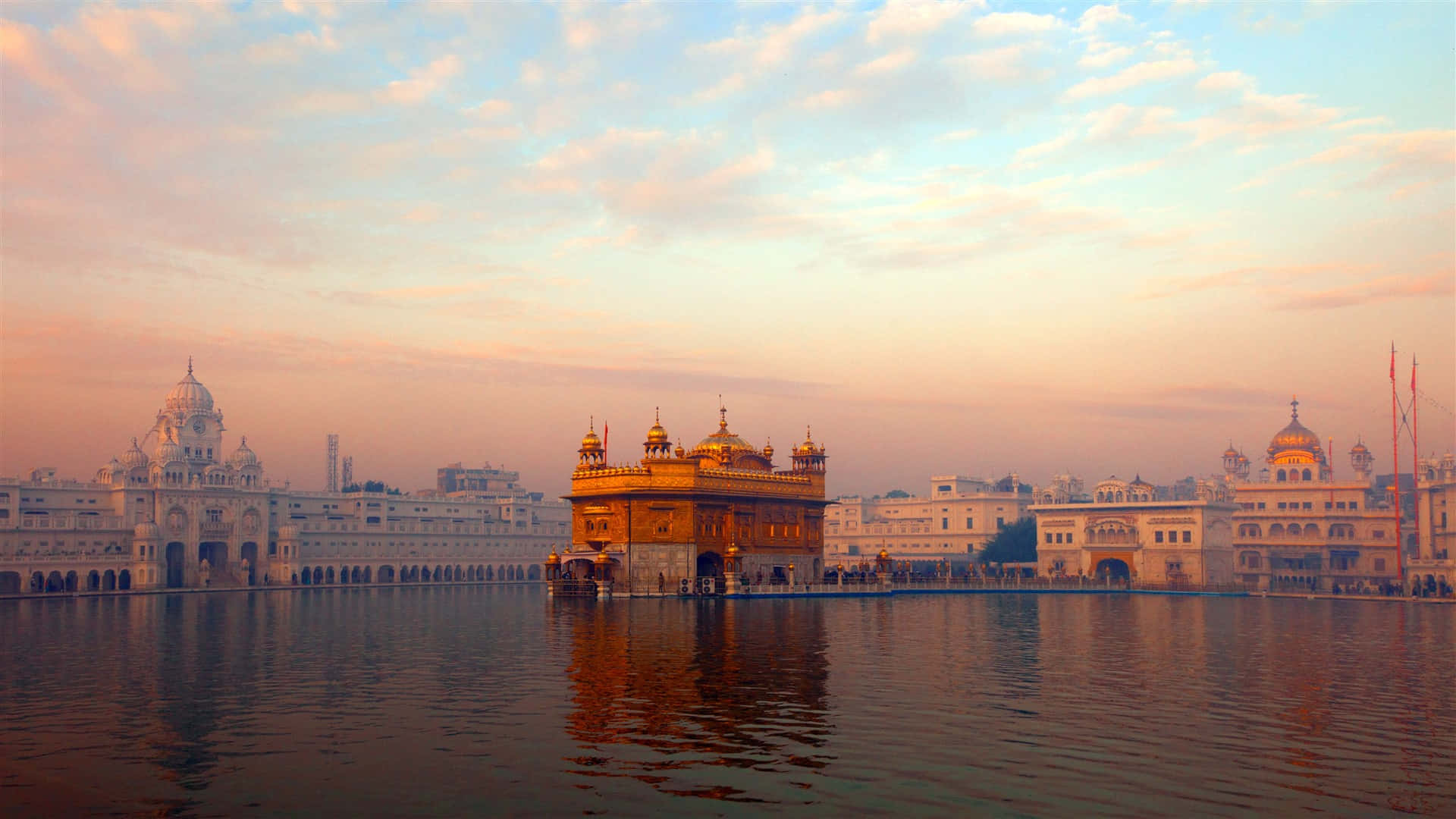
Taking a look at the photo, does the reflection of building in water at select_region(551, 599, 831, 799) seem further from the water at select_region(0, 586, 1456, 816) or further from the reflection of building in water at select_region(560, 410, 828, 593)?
the reflection of building in water at select_region(560, 410, 828, 593)

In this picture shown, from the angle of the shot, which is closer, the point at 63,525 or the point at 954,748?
the point at 954,748

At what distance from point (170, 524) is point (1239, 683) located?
328 ft

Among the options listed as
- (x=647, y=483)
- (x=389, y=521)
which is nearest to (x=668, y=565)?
(x=647, y=483)

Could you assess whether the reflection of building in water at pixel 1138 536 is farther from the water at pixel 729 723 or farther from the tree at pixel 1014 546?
the water at pixel 729 723

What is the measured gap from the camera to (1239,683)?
2770 centimetres

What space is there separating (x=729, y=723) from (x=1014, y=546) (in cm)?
10583

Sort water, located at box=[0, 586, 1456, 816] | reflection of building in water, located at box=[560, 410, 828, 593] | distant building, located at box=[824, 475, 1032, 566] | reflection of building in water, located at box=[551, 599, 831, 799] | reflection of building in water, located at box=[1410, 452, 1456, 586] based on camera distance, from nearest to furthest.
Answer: water, located at box=[0, 586, 1456, 816]
reflection of building in water, located at box=[551, 599, 831, 799]
reflection of building in water, located at box=[560, 410, 828, 593]
reflection of building in water, located at box=[1410, 452, 1456, 586]
distant building, located at box=[824, 475, 1032, 566]

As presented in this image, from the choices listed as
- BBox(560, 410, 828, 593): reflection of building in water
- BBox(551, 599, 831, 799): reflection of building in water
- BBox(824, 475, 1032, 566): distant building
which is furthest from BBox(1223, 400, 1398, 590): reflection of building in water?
BBox(551, 599, 831, 799): reflection of building in water

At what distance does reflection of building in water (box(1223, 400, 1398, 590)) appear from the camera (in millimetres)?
108562

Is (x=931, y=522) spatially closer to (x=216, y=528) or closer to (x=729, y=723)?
(x=216, y=528)

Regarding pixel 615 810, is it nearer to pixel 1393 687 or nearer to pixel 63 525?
pixel 1393 687

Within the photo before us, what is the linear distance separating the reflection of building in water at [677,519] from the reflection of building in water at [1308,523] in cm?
5322

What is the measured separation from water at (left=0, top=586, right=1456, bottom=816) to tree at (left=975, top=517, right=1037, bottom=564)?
3077 inches

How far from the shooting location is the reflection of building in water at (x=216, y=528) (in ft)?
330
